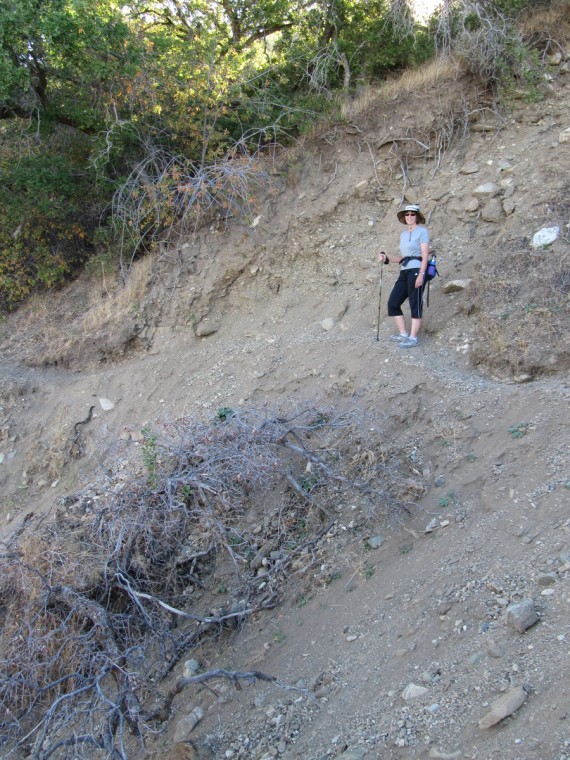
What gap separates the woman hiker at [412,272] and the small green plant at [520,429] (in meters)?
1.79

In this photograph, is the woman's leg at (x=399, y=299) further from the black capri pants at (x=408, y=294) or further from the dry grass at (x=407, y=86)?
the dry grass at (x=407, y=86)

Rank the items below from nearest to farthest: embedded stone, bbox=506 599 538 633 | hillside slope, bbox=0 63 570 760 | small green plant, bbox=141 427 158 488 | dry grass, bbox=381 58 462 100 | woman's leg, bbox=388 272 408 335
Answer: embedded stone, bbox=506 599 538 633 < hillside slope, bbox=0 63 570 760 < small green plant, bbox=141 427 158 488 < woman's leg, bbox=388 272 408 335 < dry grass, bbox=381 58 462 100

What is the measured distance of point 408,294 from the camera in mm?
6555

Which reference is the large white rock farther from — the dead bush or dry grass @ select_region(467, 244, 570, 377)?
the dead bush

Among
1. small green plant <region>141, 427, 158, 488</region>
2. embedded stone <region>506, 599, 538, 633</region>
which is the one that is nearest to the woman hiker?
small green plant <region>141, 427, 158, 488</region>

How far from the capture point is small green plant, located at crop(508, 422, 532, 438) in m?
4.93

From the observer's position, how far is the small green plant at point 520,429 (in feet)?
16.2

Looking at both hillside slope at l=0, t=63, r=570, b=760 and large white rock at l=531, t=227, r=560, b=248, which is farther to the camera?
large white rock at l=531, t=227, r=560, b=248

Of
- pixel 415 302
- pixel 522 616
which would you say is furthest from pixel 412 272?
pixel 522 616

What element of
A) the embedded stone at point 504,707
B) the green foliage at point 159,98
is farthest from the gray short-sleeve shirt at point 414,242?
the embedded stone at point 504,707

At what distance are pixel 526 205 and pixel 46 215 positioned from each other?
6.19 meters

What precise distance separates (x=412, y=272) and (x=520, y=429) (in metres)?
→ 2.16

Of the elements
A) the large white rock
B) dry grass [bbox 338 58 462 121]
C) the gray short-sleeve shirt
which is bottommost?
the large white rock

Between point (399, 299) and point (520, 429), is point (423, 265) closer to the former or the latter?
point (399, 299)
